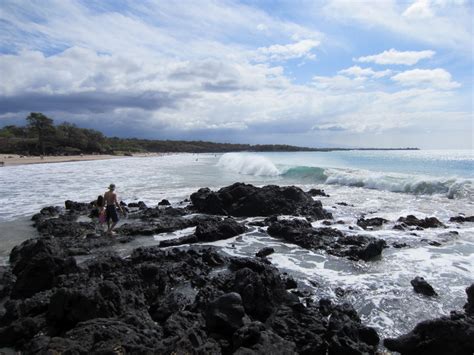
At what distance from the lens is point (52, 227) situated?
40.4 ft

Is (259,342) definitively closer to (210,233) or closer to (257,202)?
(210,233)

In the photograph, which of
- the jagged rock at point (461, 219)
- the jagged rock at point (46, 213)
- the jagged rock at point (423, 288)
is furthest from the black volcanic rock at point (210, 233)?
the jagged rock at point (461, 219)

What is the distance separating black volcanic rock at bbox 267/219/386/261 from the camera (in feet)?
30.9

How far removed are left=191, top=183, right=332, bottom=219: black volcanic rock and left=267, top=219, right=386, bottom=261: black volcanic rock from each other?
2.97 meters

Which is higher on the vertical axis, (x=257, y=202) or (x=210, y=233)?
(x=257, y=202)

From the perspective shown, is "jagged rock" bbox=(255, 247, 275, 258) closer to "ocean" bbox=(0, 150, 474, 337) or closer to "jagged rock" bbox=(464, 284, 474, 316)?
"ocean" bbox=(0, 150, 474, 337)

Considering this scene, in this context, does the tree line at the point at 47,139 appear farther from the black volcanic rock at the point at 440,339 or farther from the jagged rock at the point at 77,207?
the black volcanic rock at the point at 440,339

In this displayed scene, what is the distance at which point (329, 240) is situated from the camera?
11.0 metres

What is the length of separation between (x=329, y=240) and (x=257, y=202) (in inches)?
205

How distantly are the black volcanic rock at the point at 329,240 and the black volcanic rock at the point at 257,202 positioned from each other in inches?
117

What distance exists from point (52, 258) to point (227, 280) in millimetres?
3507

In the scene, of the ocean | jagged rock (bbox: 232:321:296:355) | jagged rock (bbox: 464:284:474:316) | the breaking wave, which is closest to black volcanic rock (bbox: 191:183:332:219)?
the ocean

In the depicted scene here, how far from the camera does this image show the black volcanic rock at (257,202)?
51.2ft

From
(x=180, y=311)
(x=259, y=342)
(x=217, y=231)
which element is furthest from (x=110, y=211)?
(x=259, y=342)
